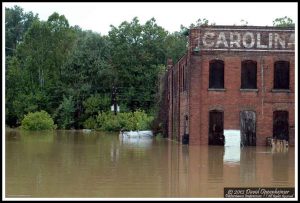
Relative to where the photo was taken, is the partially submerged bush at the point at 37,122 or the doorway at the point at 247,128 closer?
the doorway at the point at 247,128

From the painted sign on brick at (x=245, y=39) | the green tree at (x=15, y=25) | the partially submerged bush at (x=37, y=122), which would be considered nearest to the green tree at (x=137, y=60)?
the partially submerged bush at (x=37, y=122)

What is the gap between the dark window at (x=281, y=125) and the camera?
112ft

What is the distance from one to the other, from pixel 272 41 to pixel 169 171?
16834 millimetres

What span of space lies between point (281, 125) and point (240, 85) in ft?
11.7

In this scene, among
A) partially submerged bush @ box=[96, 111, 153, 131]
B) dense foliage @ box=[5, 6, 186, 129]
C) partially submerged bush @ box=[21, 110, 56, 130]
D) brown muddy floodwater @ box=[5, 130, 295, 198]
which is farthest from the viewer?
dense foliage @ box=[5, 6, 186, 129]

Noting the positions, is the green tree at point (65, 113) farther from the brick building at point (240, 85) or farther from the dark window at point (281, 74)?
the dark window at point (281, 74)

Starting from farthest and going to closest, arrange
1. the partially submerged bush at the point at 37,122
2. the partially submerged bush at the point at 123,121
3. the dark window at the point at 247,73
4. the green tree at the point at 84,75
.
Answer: the green tree at the point at 84,75
the partially submerged bush at the point at 37,122
the partially submerged bush at the point at 123,121
the dark window at the point at 247,73

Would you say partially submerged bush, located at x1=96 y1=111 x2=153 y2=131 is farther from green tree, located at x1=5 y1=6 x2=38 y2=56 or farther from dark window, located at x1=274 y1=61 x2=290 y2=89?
green tree, located at x1=5 y1=6 x2=38 y2=56

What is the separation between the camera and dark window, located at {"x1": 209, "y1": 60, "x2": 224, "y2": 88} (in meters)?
34.3

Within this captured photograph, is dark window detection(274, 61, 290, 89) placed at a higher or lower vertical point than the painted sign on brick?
lower

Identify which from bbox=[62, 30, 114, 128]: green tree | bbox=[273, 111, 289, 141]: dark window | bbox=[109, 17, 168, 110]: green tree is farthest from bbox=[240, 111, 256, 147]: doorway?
bbox=[62, 30, 114, 128]: green tree

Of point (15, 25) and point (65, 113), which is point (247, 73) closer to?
point (65, 113)

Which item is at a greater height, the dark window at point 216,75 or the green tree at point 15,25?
the green tree at point 15,25

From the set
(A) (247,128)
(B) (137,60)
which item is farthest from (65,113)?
(A) (247,128)
